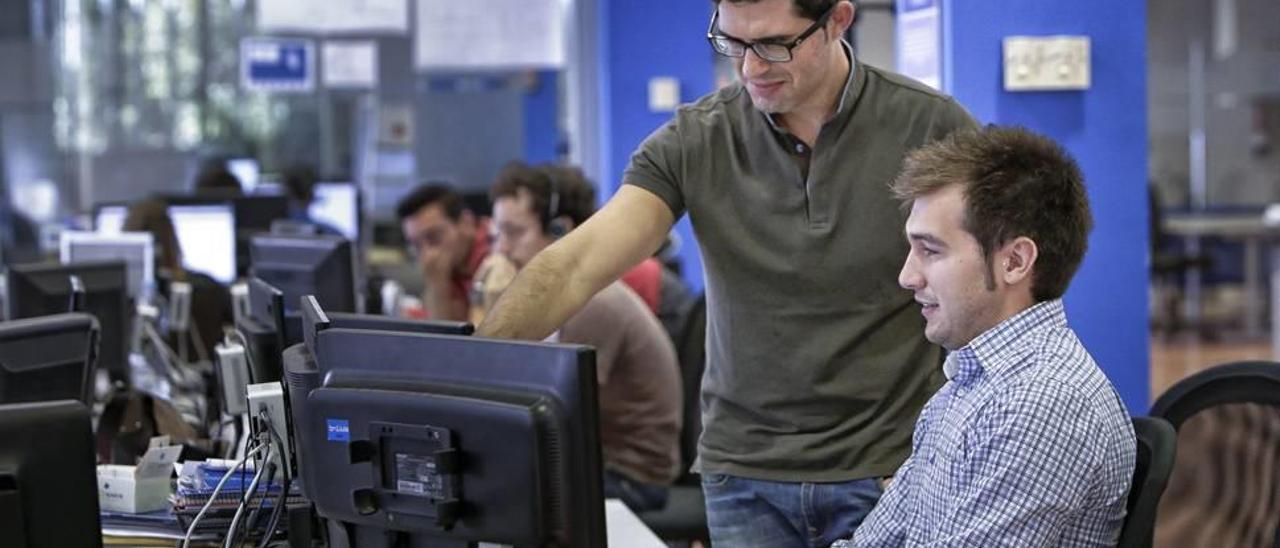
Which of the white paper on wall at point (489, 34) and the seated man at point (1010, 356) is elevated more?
the white paper on wall at point (489, 34)

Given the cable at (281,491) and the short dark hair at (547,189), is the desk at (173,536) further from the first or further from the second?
the short dark hair at (547,189)

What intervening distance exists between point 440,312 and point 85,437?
3.76 m

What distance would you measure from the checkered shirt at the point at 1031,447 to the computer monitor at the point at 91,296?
2922 millimetres

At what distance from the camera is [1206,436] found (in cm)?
259

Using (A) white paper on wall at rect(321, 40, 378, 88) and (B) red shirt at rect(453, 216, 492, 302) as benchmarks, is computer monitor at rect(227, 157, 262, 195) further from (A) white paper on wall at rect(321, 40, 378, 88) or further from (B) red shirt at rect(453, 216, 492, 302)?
(B) red shirt at rect(453, 216, 492, 302)

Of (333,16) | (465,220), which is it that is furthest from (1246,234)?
(465,220)

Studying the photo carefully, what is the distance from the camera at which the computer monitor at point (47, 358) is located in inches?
127

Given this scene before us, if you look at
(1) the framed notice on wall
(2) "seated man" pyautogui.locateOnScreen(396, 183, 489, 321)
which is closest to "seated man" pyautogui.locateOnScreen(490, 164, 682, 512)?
(1) the framed notice on wall

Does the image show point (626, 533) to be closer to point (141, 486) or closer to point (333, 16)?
point (141, 486)

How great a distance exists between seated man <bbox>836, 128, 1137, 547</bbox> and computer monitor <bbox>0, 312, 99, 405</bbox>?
1724mm

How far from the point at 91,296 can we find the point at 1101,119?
267 centimetres

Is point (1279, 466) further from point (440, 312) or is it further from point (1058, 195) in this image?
point (440, 312)

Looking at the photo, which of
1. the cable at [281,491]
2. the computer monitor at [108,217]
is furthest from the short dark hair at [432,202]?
the cable at [281,491]

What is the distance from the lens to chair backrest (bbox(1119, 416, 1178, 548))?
86.7 inches
